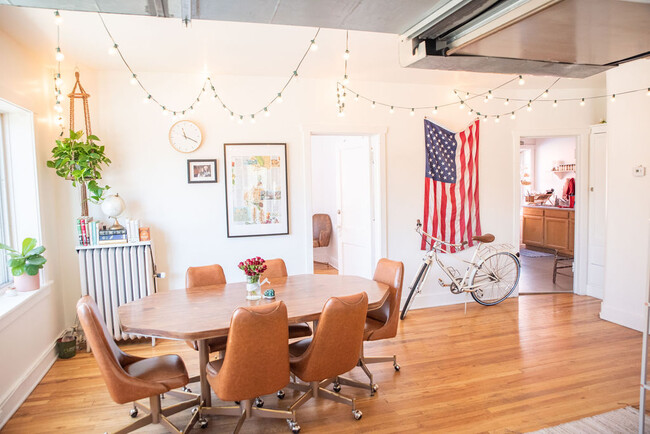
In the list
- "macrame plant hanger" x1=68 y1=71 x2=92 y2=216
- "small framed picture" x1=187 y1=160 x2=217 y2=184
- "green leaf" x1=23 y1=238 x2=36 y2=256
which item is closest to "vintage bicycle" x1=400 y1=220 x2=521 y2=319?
"small framed picture" x1=187 y1=160 x2=217 y2=184

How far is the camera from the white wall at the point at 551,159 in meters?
8.78

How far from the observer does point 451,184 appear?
5289 millimetres

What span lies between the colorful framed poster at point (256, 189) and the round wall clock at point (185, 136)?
1.04 ft

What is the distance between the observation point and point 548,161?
930 centimetres

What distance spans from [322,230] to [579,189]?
13.1 feet

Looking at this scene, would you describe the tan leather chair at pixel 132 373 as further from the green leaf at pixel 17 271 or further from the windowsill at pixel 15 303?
the green leaf at pixel 17 271

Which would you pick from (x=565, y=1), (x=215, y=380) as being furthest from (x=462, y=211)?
(x=565, y=1)

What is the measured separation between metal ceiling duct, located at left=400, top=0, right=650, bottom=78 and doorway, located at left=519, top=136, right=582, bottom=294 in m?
4.85

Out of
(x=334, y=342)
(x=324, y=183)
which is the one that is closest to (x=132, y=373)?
(x=334, y=342)

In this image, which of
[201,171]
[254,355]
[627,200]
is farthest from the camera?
[201,171]

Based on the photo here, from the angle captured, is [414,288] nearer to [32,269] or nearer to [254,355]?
[254,355]

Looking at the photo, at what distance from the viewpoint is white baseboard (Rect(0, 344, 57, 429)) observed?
9.14 feet

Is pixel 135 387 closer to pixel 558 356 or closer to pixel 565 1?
pixel 565 1

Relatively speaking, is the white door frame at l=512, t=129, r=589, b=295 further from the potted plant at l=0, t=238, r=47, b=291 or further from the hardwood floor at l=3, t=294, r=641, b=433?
the potted plant at l=0, t=238, r=47, b=291
